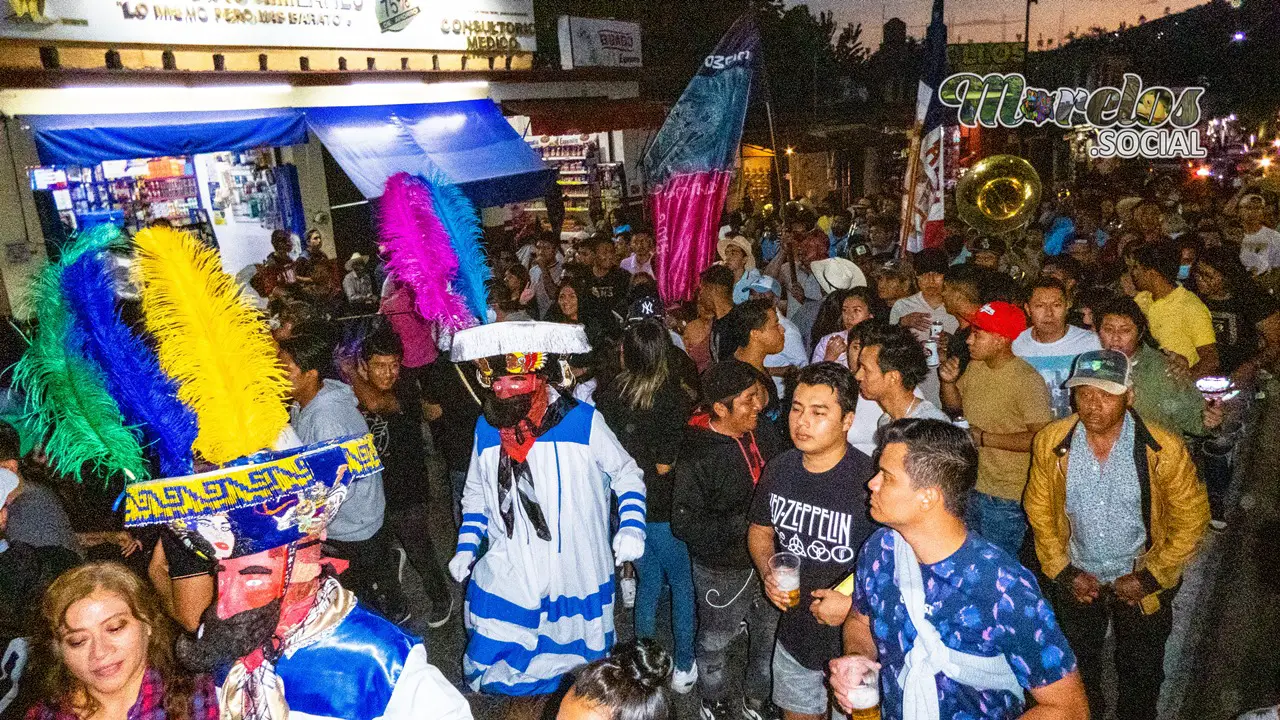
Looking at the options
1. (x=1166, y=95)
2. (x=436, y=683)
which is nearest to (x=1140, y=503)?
(x=436, y=683)

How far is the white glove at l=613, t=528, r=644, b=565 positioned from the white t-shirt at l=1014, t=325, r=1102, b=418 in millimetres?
2397

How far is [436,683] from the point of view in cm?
233

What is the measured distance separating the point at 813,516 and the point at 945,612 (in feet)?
3.09

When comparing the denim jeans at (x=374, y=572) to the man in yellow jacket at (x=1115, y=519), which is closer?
the man in yellow jacket at (x=1115, y=519)

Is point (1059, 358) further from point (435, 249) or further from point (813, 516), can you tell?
point (435, 249)

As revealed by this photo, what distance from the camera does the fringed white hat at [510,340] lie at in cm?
372

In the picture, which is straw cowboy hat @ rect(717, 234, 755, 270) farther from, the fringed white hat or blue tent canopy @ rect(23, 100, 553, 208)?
the fringed white hat

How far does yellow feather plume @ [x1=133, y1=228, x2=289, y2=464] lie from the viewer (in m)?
2.36

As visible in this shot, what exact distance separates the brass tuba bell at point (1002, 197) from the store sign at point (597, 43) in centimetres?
838

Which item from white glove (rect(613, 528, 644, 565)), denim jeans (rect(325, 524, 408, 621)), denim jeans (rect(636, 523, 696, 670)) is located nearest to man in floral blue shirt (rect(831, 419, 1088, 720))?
white glove (rect(613, 528, 644, 565))

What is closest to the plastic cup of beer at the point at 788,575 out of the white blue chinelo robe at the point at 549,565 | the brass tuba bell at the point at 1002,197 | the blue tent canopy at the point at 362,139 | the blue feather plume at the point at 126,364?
the white blue chinelo robe at the point at 549,565

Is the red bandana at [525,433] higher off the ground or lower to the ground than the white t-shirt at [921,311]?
higher

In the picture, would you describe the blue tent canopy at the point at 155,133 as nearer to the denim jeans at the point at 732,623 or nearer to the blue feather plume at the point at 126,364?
the blue feather plume at the point at 126,364

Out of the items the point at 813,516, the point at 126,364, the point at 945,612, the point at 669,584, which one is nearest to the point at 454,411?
the point at 669,584
